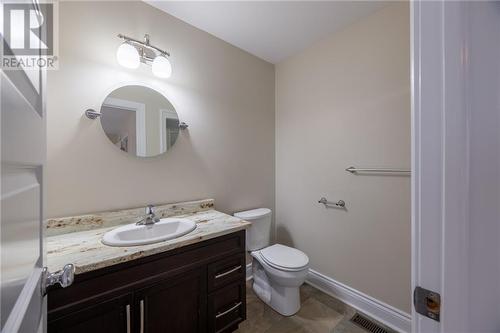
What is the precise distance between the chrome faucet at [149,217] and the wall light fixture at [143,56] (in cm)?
99

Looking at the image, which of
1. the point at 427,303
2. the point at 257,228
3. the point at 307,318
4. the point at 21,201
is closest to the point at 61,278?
the point at 21,201

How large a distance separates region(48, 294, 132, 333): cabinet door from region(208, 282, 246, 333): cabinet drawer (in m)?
0.46

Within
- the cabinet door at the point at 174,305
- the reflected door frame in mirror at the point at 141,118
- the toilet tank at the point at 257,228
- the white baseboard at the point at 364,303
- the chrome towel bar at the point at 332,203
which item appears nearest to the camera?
the cabinet door at the point at 174,305

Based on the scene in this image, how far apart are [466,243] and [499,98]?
0.98 feet

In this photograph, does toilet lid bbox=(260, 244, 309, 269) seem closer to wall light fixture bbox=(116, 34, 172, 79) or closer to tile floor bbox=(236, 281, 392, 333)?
tile floor bbox=(236, 281, 392, 333)

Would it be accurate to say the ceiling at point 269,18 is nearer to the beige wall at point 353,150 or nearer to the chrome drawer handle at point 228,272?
the beige wall at point 353,150

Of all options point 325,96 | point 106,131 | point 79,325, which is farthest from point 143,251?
point 325,96

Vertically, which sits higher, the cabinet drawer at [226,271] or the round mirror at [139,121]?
the round mirror at [139,121]

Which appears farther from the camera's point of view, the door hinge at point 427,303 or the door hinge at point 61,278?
the door hinge at point 61,278

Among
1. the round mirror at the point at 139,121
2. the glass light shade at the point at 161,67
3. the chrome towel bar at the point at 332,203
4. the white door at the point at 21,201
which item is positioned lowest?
the chrome towel bar at the point at 332,203

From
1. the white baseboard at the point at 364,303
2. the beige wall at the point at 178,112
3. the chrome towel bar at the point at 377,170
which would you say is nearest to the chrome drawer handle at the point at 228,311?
the beige wall at the point at 178,112

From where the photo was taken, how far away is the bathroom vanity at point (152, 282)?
875 mm

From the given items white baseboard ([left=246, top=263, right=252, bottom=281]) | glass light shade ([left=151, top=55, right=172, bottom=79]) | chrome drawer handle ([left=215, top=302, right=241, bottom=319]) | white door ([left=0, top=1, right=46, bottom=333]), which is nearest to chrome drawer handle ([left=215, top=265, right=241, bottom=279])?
chrome drawer handle ([left=215, top=302, right=241, bottom=319])

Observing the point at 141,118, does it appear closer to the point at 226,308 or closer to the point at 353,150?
the point at 226,308
